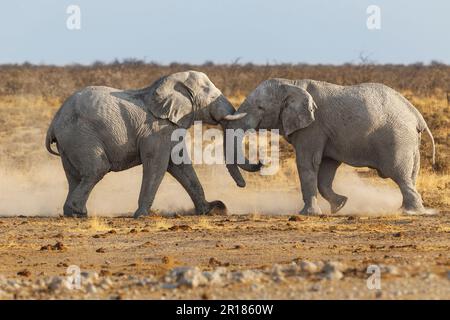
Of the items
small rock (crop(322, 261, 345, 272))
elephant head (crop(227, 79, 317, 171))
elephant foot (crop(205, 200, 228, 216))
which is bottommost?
elephant foot (crop(205, 200, 228, 216))

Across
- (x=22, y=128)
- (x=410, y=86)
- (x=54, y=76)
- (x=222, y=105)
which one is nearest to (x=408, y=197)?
(x=222, y=105)

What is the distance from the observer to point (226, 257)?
18500 mm

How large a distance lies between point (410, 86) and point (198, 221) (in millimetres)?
34041

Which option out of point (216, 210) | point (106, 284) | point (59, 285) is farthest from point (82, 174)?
point (59, 285)

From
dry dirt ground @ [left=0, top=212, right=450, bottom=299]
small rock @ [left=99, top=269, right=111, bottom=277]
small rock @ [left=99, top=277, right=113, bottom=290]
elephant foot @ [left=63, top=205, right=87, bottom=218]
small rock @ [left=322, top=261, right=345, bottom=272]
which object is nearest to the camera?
dry dirt ground @ [left=0, top=212, right=450, bottom=299]

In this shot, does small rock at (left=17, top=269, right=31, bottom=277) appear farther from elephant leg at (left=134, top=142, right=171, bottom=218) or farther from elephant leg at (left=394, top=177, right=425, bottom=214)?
elephant leg at (left=394, top=177, right=425, bottom=214)

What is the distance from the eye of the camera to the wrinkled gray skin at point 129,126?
23953 millimetres

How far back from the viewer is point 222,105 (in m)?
24.5

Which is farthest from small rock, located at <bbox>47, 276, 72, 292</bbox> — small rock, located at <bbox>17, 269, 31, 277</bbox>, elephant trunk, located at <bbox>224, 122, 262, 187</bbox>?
elephant trunk, located at <bbox>224, 122, 262, 187</bbox>

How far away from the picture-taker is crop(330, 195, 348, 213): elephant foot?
2497cm

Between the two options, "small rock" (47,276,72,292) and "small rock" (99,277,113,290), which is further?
"small rock" (99,277,113,290)

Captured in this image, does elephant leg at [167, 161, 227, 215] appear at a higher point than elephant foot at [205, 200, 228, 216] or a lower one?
higher

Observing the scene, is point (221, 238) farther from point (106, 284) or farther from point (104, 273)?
point (106, 284)

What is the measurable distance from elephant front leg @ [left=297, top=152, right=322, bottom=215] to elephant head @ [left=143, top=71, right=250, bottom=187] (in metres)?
1.10
